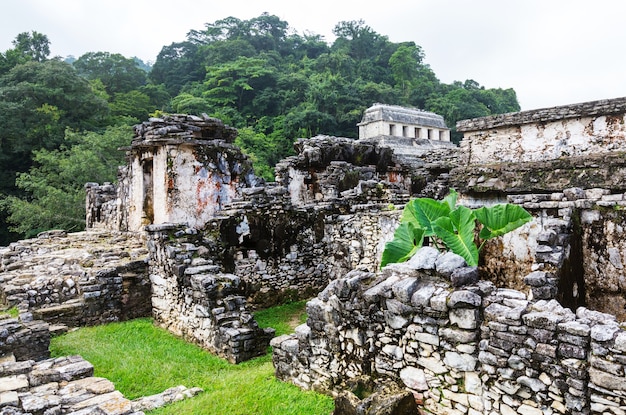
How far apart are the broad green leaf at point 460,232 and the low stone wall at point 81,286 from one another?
6.51 meters

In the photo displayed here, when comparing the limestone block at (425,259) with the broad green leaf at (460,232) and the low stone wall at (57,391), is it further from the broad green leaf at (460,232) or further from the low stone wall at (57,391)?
the low stone wall at (57,391)

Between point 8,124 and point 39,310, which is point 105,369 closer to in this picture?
point 39,310

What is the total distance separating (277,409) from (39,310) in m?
6.17

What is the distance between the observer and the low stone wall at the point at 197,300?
21.5 ft

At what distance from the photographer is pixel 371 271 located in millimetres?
7668

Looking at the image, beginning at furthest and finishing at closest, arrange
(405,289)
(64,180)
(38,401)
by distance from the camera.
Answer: (64,180), (38,401), (405,289)

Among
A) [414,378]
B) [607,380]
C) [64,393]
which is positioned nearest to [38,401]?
[64,393]

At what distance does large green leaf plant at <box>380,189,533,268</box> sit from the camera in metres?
5.57

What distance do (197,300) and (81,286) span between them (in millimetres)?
3004

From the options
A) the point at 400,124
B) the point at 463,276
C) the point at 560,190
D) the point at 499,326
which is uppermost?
the point at 400,124

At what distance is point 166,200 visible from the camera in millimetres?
10922

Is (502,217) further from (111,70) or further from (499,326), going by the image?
(111,70)

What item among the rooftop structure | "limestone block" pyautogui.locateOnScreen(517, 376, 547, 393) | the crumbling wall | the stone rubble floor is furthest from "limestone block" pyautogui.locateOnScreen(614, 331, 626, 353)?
the rooftop structure

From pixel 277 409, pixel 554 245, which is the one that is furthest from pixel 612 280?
pixel 277 409
